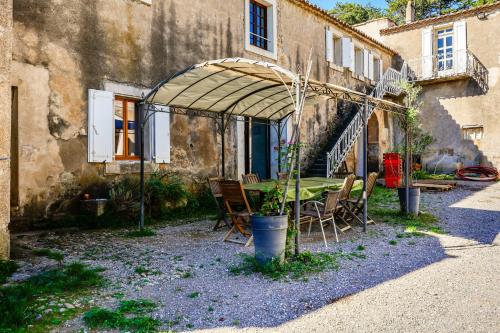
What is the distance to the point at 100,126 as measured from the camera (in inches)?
285

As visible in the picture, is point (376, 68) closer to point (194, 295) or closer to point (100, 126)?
point (100, 126)

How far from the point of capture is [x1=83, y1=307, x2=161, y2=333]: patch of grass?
285 cm

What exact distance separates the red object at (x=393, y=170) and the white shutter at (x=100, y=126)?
29.7ft

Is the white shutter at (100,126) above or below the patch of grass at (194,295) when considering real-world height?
above

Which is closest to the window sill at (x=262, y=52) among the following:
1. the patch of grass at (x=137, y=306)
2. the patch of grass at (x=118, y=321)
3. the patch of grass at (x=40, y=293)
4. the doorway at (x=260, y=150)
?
the doorway at (x=260, y=150)

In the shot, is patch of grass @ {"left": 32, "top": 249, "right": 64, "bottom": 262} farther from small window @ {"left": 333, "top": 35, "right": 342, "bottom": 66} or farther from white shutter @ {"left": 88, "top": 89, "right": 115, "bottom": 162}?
small window @ {"left": 333, "top": 35, "right": 342, "bottom": 66}

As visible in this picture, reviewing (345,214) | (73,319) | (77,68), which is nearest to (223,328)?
(73,319)

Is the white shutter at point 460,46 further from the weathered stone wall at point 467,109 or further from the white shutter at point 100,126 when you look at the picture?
the white shutter at point 100,126

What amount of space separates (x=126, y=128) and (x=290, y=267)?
16.5 ft

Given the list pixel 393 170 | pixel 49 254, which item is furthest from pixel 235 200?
pixel 393 170

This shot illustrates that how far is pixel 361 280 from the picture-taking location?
3934mm

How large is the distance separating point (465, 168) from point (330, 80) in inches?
276

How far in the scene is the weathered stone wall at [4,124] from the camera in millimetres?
4379

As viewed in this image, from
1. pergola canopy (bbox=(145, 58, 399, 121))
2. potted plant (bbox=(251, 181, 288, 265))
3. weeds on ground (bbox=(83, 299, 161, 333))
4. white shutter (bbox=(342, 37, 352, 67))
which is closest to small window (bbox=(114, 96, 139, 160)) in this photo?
pergola canopy (bbox=(145, 58, 399, 121))
